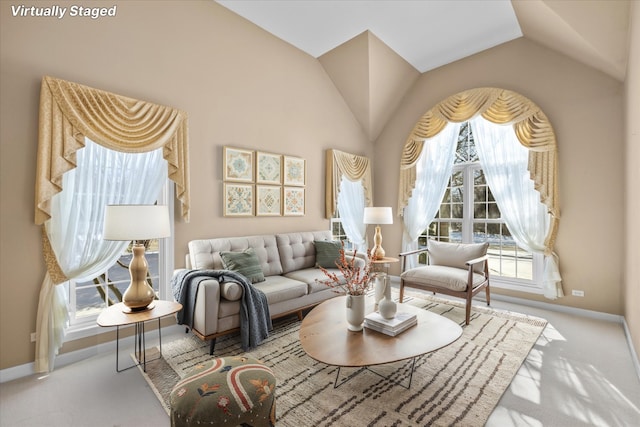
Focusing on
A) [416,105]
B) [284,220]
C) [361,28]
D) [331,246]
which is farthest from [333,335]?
[416,105]

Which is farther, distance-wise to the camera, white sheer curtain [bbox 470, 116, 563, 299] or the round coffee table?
white sheer curtain [bbox 470, 116, 563, 299]

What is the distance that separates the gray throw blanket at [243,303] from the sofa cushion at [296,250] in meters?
0.94

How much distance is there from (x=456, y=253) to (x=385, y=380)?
7.62 ft

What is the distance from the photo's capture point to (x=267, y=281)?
3318 mm

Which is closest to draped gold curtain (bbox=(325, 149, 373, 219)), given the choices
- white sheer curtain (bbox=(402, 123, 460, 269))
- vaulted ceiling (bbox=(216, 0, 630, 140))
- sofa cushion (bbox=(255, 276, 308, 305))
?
vaulted ceiling (bbox=(216, 0, 630, 140))

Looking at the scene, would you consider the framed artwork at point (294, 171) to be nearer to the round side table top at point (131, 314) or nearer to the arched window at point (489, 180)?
the arched window at point (489, 180)

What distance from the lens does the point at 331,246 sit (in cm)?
415

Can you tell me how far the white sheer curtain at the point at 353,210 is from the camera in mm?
5330

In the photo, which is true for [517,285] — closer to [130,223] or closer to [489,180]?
[489,180]

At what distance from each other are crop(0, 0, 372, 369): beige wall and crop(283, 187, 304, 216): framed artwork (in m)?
0.14

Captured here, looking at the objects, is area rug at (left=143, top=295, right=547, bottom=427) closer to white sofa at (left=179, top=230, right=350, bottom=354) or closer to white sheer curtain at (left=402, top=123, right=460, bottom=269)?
white sofa at (left=179, top=230, right=350, bottom=354)

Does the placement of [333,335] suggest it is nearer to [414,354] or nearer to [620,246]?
[414,354]

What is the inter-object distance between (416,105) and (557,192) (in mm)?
2530

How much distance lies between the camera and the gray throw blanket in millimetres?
2695
